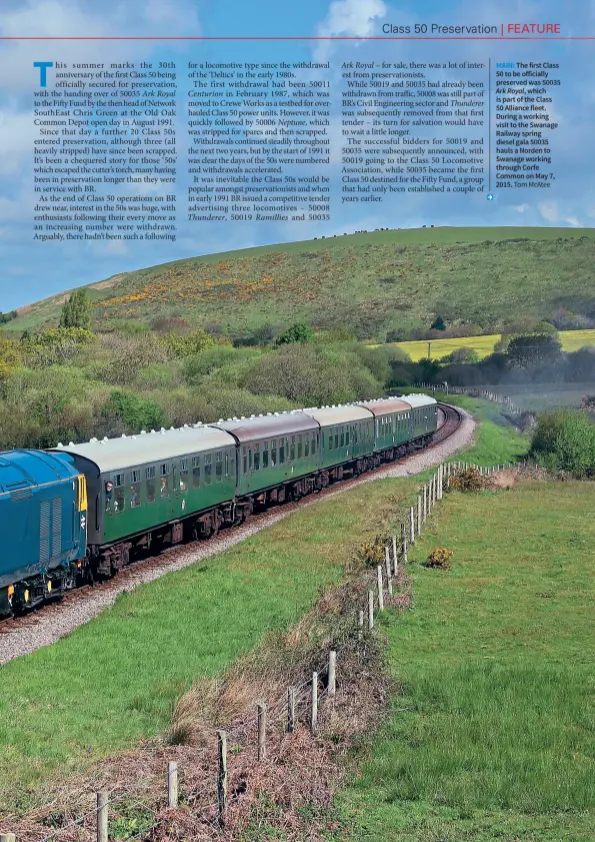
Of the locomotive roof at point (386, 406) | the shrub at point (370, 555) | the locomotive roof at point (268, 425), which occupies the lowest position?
the shrub at point (370, 555)

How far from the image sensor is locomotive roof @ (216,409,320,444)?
42.1m

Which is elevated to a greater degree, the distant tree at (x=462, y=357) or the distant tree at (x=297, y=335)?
the distant tree at (x=297, y=335)

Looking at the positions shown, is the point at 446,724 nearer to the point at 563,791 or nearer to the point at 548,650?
the point at 563,791

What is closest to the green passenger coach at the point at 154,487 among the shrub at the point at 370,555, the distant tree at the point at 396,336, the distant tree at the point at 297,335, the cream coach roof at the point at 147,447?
the cream coach roof at the point at 147,447

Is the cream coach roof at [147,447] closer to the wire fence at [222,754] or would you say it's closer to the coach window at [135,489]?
the coach window at [135,489]

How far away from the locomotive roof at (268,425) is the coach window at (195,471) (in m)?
4.70

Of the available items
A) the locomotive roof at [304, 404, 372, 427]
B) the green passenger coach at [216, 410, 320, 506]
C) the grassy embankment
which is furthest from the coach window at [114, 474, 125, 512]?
the locomotive roof at [304, 404, 372, 427]

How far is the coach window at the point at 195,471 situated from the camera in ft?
119

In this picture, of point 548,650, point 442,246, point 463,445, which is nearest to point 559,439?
point 463,445

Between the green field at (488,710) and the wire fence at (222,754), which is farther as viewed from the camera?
the green field at (488,710)

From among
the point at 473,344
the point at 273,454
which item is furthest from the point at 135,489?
the point at 473,344

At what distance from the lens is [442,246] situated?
650 feet

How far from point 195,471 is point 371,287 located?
145 metres

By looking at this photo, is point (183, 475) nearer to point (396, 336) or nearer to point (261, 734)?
point (261, 734)
